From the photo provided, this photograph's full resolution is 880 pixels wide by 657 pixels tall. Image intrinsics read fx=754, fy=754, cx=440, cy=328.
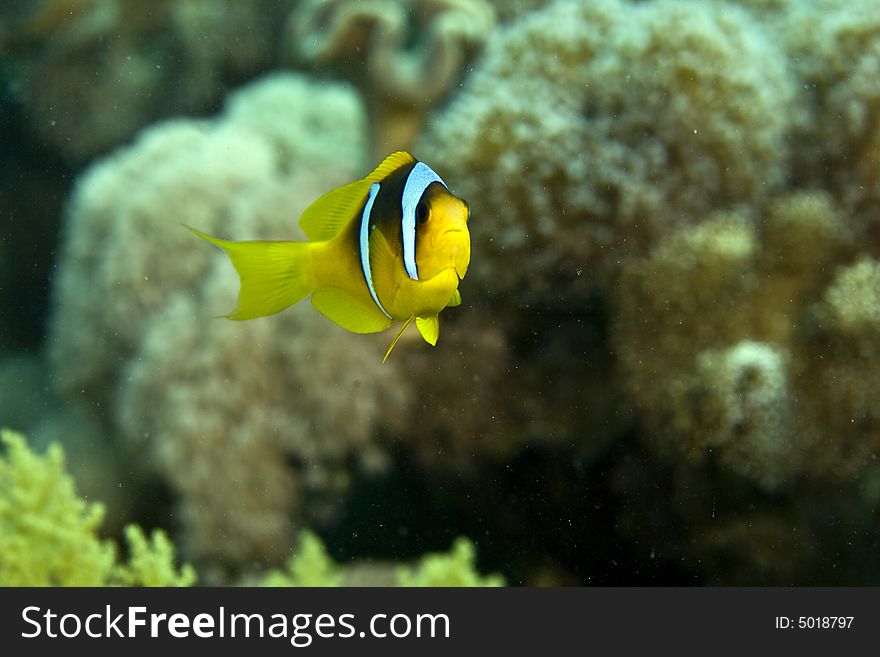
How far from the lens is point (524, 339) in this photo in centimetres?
267

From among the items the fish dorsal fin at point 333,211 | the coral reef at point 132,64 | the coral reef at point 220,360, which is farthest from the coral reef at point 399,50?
the fish dorsal fin at point 333,211

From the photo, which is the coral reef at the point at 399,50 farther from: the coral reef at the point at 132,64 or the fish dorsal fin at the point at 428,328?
the fish dorsal fin at the point at 428,328

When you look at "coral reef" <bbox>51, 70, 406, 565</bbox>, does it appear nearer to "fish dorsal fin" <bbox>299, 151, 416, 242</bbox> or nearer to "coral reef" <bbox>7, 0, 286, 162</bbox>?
"coral reef" <bbox>7, 0, 286, 162</bbox>

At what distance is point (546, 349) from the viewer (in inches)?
103

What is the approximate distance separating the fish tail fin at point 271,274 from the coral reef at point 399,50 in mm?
1618

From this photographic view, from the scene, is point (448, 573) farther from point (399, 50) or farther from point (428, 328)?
point (399, 50)

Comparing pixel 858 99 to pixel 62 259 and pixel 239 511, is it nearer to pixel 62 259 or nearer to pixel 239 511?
pixel 239 511

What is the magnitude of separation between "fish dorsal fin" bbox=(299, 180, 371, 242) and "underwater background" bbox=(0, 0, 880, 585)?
124 cm

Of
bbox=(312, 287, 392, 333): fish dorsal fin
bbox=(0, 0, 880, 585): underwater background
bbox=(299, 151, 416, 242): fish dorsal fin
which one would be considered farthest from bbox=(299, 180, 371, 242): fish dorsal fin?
bbox=(0, 0, 880, 585): underwater background

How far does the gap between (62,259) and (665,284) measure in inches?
107

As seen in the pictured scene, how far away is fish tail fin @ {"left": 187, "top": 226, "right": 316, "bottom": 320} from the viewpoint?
49.3 inches

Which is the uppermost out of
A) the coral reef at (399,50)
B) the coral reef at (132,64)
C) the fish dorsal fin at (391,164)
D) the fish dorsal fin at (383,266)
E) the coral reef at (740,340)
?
the coral reef at (132,64)

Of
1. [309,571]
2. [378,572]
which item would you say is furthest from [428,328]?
[378,572]

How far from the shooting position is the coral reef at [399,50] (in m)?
2.81
